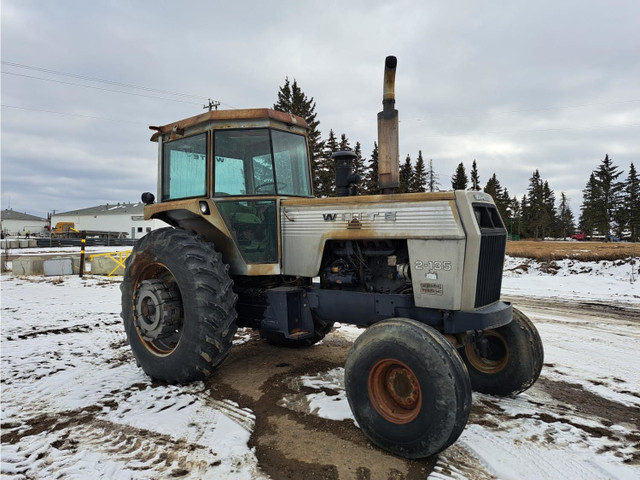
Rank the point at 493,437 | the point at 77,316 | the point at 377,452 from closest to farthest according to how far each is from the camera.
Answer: the point at 377,452, the point at 493,437, the point at 77,316

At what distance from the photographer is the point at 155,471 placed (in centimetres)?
267

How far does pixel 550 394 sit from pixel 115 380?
4405 mm

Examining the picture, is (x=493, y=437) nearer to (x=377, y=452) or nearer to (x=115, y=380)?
(x=377, y=452)

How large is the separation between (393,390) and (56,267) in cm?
1442

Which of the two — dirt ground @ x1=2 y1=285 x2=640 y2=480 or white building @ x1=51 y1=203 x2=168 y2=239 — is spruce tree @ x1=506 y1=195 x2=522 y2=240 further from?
dirt ground @ x1=2 y1=285 x2=640 y2=480

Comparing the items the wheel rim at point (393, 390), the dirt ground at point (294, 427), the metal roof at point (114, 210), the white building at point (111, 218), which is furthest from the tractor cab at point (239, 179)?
the metal roof at point (114, 210)

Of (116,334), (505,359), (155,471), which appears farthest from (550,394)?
(116,334)

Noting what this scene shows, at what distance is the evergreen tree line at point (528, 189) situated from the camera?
25281mm

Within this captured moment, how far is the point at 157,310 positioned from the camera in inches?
166

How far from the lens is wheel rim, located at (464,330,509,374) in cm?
395

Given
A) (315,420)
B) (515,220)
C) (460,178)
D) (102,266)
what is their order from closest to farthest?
(315,420), (102,266), (460,178), (515,220)

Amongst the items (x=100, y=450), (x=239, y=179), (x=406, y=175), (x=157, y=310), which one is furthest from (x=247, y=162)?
(x=406, y=175)

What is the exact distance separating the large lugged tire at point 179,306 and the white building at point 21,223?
86.2m

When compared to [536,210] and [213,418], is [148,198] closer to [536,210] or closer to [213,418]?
[213,418]
